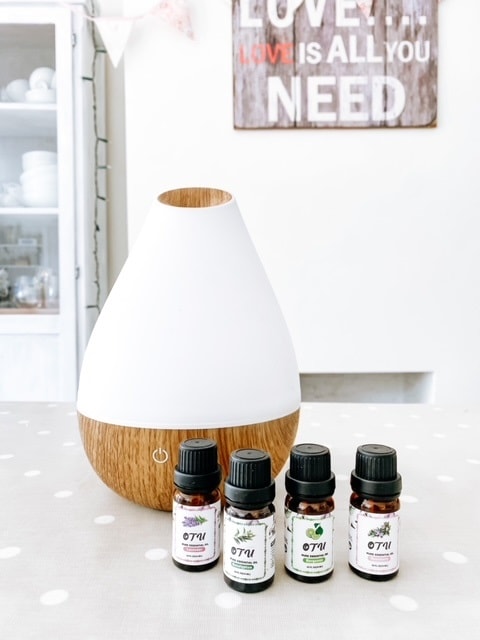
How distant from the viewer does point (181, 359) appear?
458 millimetres

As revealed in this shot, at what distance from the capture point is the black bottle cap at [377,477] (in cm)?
38

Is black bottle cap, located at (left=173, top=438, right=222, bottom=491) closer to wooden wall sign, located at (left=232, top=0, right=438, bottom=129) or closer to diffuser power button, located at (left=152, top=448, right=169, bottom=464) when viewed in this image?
diffuser power button, located at (left=152, top=448, right=169, bottom=464)

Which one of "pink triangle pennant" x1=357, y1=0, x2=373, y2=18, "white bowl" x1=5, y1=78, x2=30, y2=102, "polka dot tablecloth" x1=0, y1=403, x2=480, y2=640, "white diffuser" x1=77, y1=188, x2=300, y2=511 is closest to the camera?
"polka dot tablecloth" x1=0, y1=403, x2=480, y2=640

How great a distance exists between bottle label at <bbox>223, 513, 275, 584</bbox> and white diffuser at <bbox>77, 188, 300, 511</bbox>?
10 centimetres

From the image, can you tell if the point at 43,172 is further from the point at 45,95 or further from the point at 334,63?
the point at 334,63

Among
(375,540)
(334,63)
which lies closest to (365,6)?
(334,63)

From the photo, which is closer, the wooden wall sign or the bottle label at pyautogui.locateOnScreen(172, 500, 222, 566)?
the bottle label at pyautogui.locateOnScreen(172, 500, 222, 566)

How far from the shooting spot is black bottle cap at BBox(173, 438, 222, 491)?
1.30 ft

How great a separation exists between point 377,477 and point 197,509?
14cm

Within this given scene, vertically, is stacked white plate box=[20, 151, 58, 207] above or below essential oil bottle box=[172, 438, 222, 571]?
above

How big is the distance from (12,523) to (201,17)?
5.45ft

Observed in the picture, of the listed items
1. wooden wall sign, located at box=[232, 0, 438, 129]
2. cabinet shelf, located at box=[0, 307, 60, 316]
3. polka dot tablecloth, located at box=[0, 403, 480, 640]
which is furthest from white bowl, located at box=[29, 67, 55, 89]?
polka dot tablecloth, located at box=[0, 403, 480, 640]

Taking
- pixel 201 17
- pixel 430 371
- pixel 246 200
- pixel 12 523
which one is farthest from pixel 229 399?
pixel 201 17

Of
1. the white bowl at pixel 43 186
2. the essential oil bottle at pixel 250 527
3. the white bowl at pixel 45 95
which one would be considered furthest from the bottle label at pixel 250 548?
the white bowl at pixel 45 95
